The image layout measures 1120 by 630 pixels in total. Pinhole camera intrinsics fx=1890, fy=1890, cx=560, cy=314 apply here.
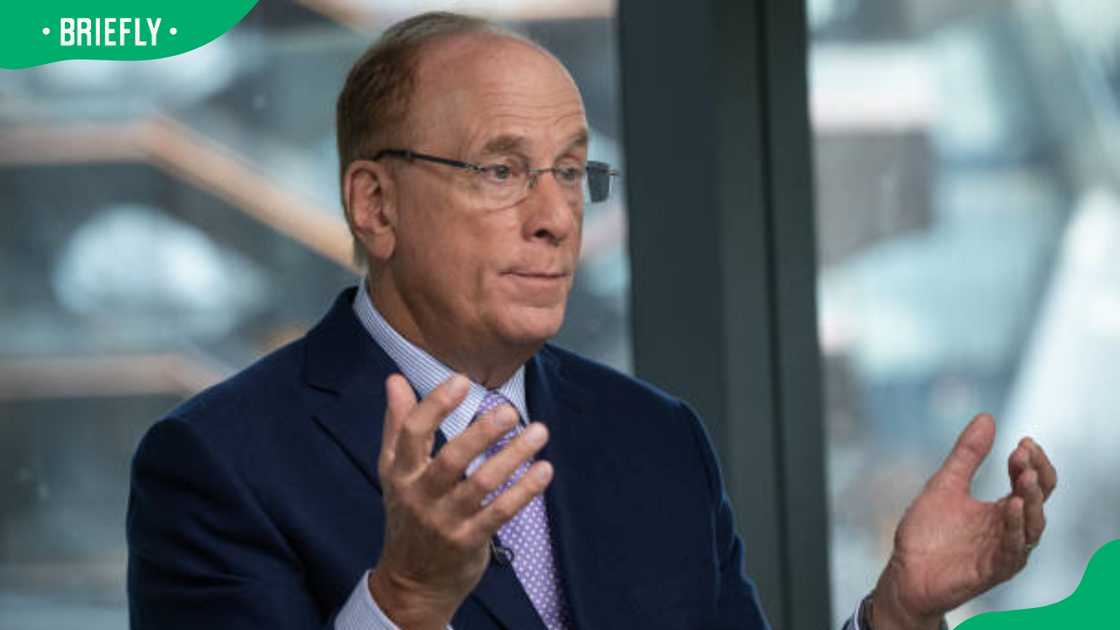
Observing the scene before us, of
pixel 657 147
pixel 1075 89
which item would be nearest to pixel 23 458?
pixel 657 147

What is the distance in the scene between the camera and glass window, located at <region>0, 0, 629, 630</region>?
10.3 feet

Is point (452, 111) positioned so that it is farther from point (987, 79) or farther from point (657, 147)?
point (987, 79)

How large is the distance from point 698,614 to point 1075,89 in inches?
→ 60.7

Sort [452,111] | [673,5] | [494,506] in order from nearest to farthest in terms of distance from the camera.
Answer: [494,506], [452,111], [673,5]

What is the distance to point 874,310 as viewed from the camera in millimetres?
3264

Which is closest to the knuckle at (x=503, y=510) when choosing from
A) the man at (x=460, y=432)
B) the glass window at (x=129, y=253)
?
the man at (x=460, y=432)

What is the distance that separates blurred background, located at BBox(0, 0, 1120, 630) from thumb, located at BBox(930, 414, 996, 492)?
3.78ft

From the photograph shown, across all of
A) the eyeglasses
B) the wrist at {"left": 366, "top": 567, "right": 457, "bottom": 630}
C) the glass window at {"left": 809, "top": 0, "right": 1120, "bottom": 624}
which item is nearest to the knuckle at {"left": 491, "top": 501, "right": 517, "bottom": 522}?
the wrist at {"left": 366, "top": 567, "right": 457, "bottom": 630}

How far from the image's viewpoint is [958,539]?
205cm

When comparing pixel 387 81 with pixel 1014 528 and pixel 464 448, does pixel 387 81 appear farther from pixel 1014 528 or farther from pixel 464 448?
pixel 1014 528

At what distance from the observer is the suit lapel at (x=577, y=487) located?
80.3 inches

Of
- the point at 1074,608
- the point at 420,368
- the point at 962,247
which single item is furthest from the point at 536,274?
the point at 1074,608

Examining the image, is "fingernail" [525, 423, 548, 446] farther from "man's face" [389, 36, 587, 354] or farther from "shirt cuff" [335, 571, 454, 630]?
"man's face" [389, 36, 587, 354]

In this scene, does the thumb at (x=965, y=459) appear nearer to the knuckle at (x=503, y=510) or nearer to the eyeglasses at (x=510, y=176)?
the eyeglasses at (x=510, y=176)
